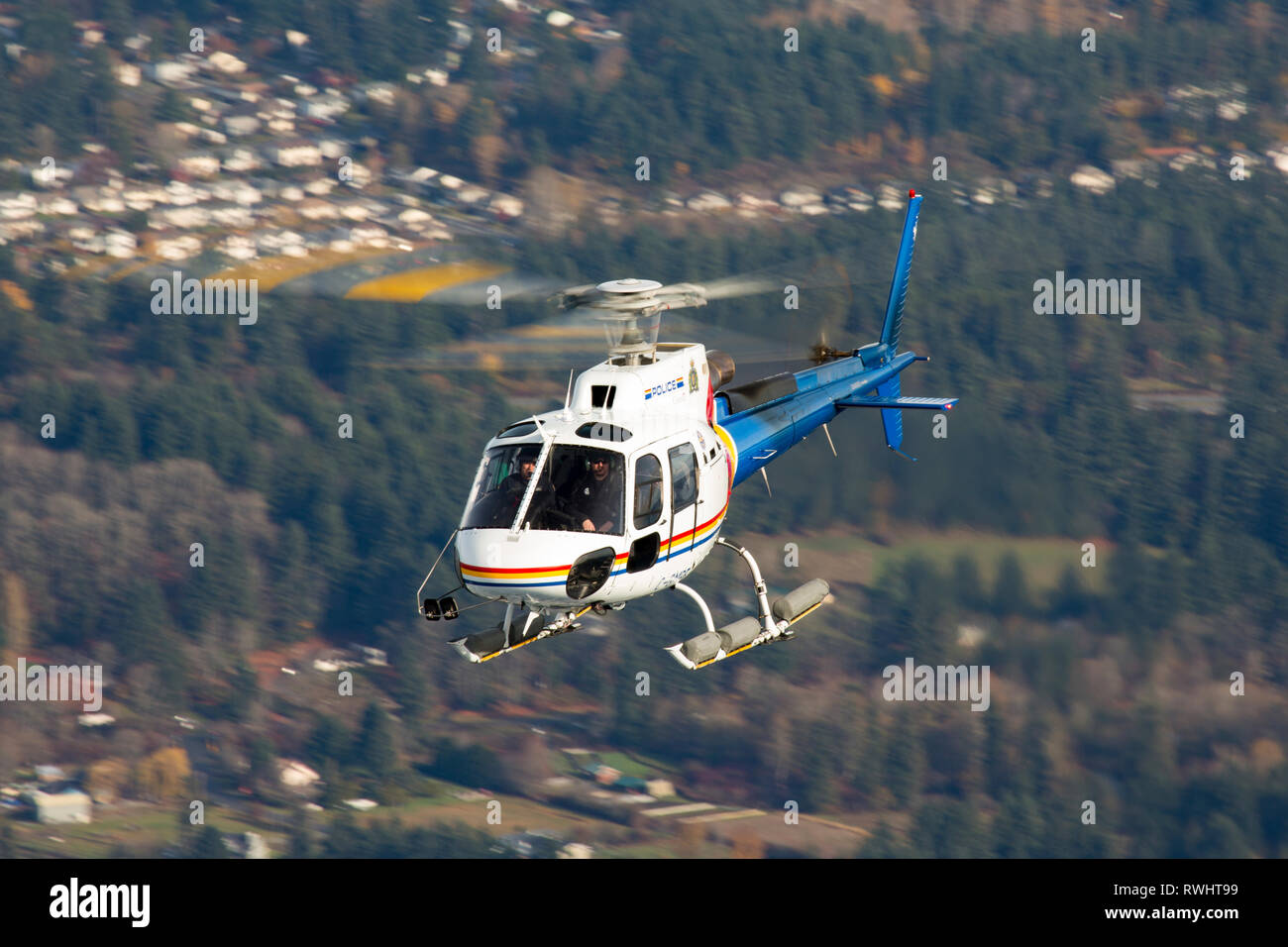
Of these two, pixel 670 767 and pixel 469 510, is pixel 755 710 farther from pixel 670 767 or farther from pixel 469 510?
pixel 469 510

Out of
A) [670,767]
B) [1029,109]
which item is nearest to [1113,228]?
[1029,109]

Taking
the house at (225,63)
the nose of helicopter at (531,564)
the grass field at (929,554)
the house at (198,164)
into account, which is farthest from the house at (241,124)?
the nose of helicopter at (531,564)

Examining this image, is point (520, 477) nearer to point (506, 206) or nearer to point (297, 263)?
point (297, 263)

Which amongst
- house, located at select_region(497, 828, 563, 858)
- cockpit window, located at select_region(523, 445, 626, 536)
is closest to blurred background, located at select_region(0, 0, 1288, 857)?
house, located at select_region(497, 828, 563, 858)

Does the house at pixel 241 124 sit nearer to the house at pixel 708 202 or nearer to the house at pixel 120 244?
the house at pixel 120 244

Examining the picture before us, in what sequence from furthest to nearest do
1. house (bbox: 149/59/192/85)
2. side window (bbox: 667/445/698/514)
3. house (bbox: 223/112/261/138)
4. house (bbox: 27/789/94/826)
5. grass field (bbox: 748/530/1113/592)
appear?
house (bbox: 149/59/192/85)
house (bbox: 223/112/261/138)
house (bbox: 27/789/94/826)
grass field (bbox: 748/530/1113/592)
side window (bbox: 667/445/698/514)

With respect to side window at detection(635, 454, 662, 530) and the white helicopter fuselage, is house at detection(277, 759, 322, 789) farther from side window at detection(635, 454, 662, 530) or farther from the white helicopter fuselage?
side window at detection(635, 454, 662, 530)

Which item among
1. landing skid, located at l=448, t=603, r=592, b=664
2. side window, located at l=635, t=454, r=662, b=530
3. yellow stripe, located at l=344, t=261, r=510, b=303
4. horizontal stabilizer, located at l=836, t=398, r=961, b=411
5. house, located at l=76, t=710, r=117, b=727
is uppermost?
yellow stripe, located at l=344, t=261, r=510, b=303
